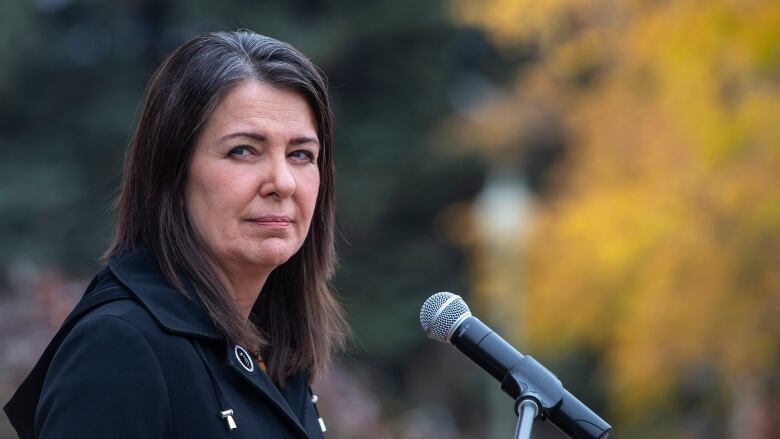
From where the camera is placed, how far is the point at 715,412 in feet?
68.7

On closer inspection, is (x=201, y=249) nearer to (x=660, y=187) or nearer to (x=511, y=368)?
(x=511, y=368)

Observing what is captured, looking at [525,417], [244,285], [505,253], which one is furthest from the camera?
[505,253]

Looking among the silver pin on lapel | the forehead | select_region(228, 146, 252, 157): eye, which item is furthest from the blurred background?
the silver pin on lapel

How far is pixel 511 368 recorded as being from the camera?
270 centimetres

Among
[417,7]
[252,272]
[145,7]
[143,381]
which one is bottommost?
[143,381]

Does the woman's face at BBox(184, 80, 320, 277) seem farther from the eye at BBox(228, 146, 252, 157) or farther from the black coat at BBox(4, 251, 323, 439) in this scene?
the black coat at BBox(4, 251, 323, 439)

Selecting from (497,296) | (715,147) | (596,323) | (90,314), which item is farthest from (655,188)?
(90,314)

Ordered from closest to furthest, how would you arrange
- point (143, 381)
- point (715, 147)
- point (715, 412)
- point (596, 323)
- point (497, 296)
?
point (143, 381) < point (715, 147) < point (596, 323) < point (497, 296) < point (715, 412)

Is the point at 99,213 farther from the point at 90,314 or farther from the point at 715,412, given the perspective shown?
the point at 90,314

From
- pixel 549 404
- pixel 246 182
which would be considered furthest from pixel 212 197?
pixel 549 404

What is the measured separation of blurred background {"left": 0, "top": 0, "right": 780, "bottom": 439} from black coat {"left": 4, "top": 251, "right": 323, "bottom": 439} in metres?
1.45

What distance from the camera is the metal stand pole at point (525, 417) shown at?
251 cm

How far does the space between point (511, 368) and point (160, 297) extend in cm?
72

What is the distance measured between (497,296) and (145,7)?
36.1 feet
